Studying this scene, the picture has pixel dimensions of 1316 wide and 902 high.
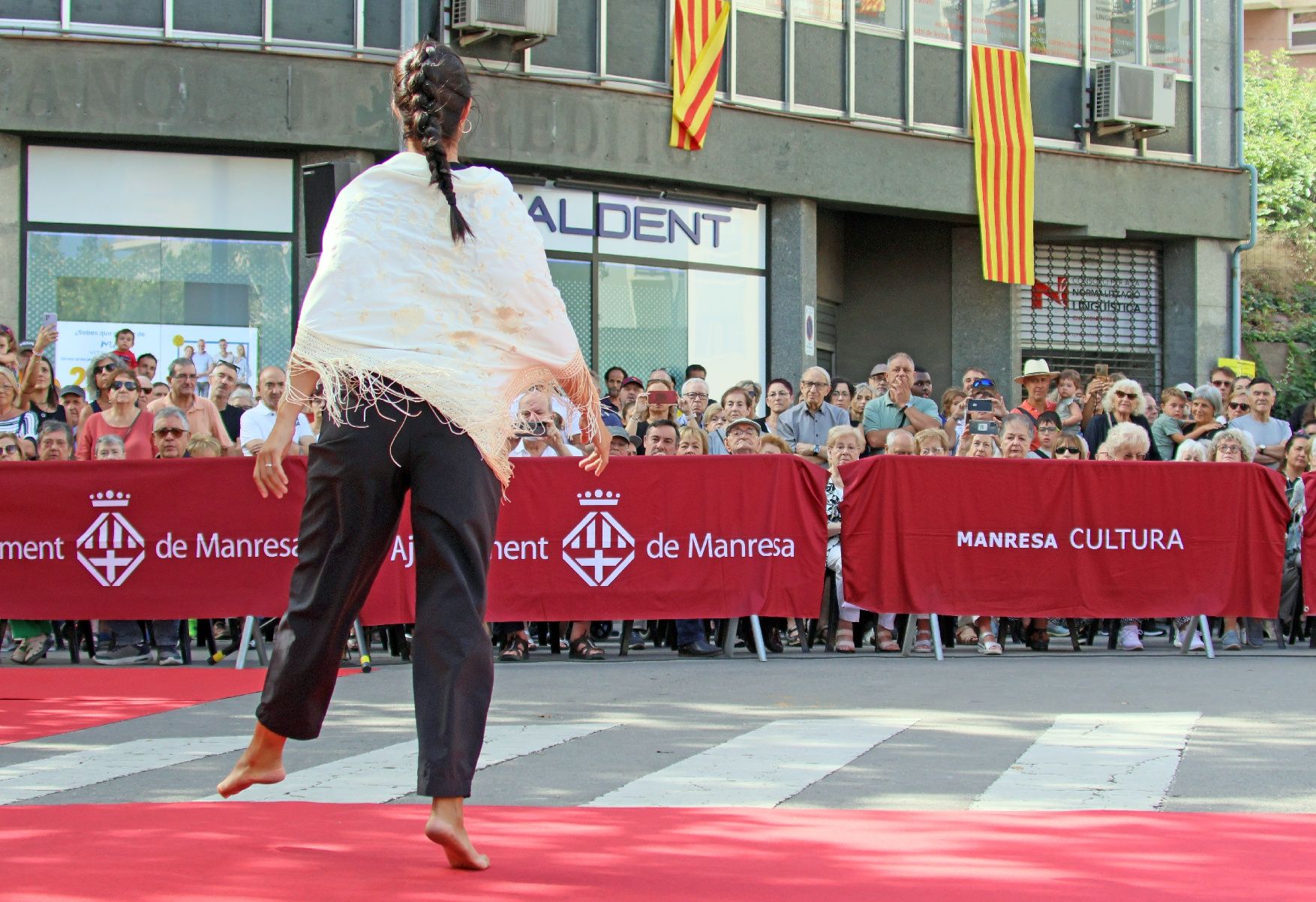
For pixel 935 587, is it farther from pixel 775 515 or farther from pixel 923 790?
pixel 923 790

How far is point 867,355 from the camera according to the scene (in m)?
25.1

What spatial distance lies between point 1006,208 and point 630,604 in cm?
1420

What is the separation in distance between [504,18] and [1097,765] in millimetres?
14180

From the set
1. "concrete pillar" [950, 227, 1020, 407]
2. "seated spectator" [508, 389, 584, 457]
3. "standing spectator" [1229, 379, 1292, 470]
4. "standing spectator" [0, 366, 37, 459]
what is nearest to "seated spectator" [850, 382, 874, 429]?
"standing spectator" [1229, 379, 1292, 470]

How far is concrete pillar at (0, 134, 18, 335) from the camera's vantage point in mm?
17953

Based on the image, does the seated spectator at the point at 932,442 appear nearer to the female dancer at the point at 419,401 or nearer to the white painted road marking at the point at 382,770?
the white painted road marking at the point at 382,770

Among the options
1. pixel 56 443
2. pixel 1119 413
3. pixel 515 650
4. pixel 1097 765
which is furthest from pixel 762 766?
pixel 1119 413

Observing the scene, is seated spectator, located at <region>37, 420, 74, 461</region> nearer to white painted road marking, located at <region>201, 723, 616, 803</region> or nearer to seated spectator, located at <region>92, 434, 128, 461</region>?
seated spectator, located at <region>92, 434, 128, 461</region>

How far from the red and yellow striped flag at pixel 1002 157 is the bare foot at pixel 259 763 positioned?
19685 millimetres

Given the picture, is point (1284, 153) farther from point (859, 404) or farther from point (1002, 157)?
point (859, 404)

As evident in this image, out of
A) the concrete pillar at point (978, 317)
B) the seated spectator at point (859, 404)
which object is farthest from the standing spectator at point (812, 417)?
the concrete pillar at point (978, 317)

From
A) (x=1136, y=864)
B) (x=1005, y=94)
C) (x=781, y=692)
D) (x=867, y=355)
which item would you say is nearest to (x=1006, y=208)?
(x=1005, y=94)

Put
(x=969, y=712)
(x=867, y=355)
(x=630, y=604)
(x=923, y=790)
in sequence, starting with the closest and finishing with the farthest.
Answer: (x=923, y=790)
(x=969, y=712)
(x=630, y=604)
(x=867, y=355)

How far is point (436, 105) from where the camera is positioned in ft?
14.4
